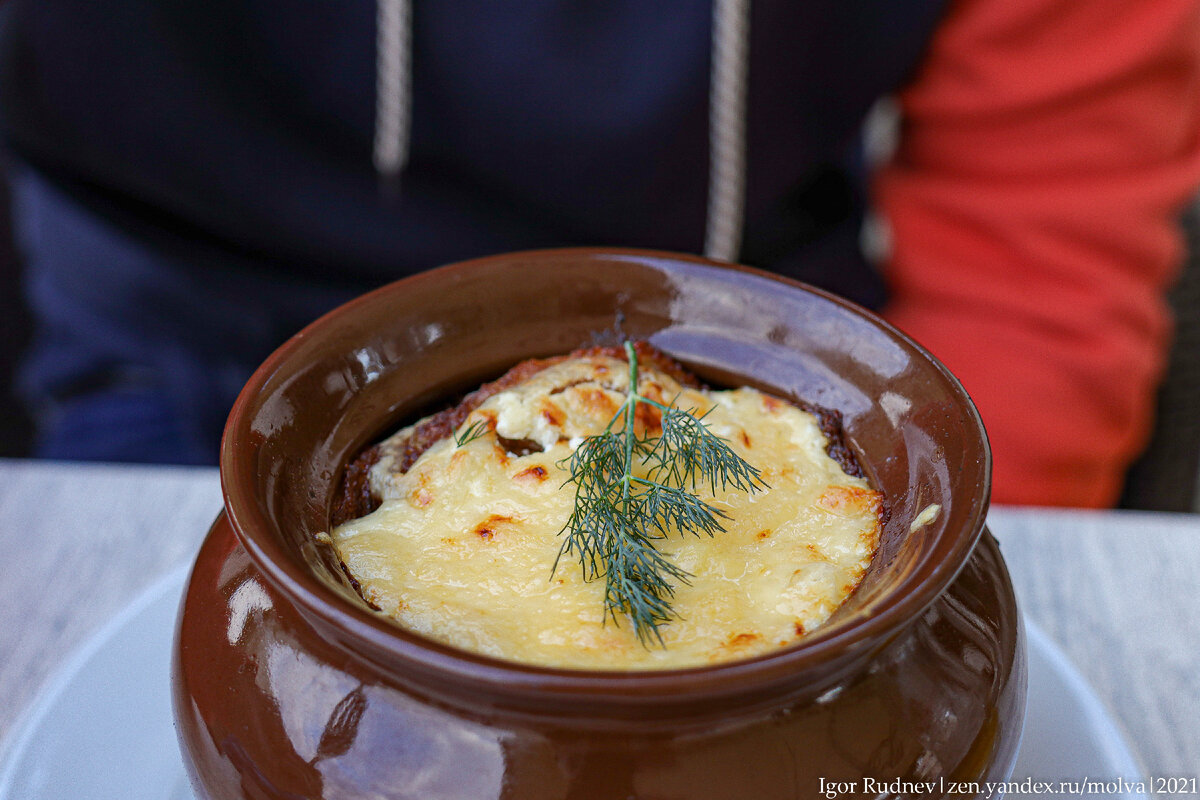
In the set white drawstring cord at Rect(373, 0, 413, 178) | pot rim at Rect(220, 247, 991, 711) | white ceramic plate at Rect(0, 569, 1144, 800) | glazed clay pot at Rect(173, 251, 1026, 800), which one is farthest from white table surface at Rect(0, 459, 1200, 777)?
white drawstring cord at Rect(373, 0, 413, 178)

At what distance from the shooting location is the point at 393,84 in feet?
5.17

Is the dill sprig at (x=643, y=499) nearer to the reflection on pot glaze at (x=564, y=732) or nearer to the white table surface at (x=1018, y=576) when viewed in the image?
the reflection on pot glaze at (x=564, y=732)

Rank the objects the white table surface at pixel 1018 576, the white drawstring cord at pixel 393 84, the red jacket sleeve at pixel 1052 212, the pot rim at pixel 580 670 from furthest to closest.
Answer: the red jacket sleeve at pixel 1052 212, the white drawstring cord at pixel 393 84, the white table surface at pixel 1018 576, the pot rim at pixel 580 670

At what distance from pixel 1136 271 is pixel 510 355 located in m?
1.32

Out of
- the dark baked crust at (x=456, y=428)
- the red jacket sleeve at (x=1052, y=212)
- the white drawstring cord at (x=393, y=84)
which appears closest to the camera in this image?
the dark baked crust at (x=456, y=428)

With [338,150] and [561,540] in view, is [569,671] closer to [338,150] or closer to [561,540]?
[561,540]

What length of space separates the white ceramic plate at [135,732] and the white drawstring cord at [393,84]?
0.87 metres

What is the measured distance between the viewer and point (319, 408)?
34.1 inches

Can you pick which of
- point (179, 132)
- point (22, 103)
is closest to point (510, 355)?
point (179, 132)

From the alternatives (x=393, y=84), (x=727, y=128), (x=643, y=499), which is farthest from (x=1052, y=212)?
(x=643, y=499)

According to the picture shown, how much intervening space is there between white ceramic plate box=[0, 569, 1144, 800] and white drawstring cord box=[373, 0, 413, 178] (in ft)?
2.84

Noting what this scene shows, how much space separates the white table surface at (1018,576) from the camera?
3.43 feet

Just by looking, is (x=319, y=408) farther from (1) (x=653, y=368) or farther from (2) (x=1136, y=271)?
(2) (x=1136, y=271)

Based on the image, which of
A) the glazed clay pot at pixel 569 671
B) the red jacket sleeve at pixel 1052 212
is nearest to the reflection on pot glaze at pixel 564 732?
the glazed clay pot at pixel 569 671
